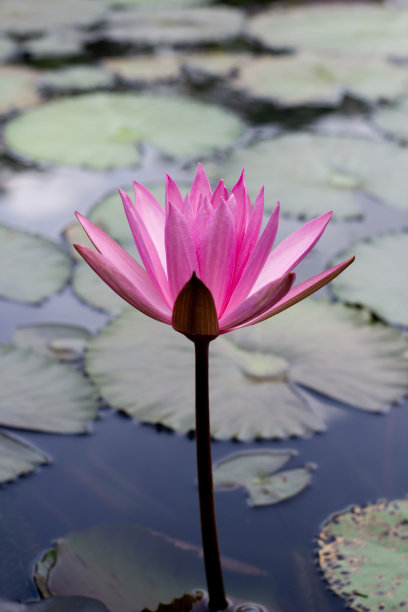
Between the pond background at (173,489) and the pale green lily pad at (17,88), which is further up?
the pale green lily pad at (17,88)

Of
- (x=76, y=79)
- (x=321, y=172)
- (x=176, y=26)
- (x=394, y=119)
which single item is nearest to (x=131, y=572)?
(x=321, y=172)

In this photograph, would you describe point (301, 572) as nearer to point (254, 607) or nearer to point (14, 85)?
point (254, 607)

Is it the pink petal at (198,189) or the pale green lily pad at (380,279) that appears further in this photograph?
the pale green lily pad at (380,279)

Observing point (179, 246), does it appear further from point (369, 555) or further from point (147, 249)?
point (369, 555)

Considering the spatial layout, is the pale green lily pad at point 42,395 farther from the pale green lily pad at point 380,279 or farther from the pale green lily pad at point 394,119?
the pale green lily pad at point 394,119

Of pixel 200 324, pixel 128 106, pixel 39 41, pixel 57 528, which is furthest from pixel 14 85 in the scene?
pixel 200 324

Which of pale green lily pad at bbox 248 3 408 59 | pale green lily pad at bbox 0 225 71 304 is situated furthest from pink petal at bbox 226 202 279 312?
pale green lily pad at bbox 248 3 408 59

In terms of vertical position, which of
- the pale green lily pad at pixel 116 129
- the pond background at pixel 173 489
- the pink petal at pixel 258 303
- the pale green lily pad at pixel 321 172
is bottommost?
the pond background at pixel 173 489

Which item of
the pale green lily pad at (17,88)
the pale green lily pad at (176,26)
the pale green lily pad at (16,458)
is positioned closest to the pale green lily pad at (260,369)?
the pale green lily pad at (16,458)
